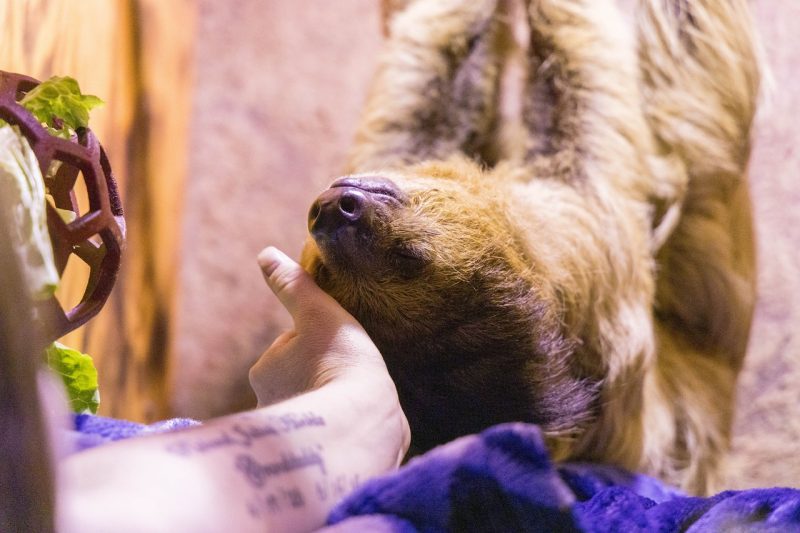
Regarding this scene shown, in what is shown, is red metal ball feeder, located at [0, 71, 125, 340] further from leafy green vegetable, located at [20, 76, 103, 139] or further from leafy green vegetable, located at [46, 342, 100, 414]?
leafy green vegetable, located at [46, 342, 100, 414]

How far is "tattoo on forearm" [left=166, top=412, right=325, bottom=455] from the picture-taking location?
0.65 m

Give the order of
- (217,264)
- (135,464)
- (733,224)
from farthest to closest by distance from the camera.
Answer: (217,264), (733,224), (135,464)

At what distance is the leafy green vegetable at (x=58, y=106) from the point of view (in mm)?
857

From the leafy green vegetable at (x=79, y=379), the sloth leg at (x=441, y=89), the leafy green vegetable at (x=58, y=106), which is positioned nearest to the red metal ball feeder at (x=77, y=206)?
the leafy green vegetable at (x=58, y=106)

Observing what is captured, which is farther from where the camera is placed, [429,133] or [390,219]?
[429,133]

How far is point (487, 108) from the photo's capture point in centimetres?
186

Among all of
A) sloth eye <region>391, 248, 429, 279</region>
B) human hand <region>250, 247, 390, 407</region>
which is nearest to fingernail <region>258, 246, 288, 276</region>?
human hand <region>250, 247, 390, 407</region>

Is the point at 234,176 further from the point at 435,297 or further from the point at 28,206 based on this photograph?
the point at 28,206

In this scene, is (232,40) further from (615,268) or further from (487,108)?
(615,268)

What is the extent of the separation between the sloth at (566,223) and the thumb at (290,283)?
73mm

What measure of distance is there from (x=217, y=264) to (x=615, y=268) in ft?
3.89

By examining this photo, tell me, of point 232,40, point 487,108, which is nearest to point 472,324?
point 487,108

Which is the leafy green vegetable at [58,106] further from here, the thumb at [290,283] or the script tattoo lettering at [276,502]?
the script tattoo lettering at [276,502]

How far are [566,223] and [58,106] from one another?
954mm
